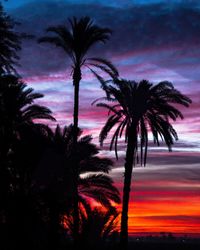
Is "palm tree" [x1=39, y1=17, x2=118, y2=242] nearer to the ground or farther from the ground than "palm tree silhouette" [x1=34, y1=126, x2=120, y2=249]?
farther from the ground

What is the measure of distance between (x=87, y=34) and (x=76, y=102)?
13.2ft

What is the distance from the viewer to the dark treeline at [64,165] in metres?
37.9

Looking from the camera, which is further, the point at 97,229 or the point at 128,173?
the point at 128,173

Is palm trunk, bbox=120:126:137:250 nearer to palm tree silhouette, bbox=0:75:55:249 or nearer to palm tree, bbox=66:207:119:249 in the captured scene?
palm tree, bbox=66:207:119:249

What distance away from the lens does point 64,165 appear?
41188mm

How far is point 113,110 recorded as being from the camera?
1629 inches

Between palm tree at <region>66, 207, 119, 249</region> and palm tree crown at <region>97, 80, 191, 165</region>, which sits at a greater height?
palm tree crown at <region>97, 80, 191, 165</region>

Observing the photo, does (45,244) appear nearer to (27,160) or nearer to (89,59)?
(27,160)

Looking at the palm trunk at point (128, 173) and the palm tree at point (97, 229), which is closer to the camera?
the palm tree at point (97, 229)

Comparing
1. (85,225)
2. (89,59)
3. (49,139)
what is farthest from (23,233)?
(89,59)

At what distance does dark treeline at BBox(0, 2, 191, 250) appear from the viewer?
37.9m

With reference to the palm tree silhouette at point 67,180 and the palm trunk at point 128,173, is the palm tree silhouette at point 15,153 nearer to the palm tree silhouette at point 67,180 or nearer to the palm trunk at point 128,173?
the palm tree silhouette at point 67,180

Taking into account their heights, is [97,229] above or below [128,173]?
below

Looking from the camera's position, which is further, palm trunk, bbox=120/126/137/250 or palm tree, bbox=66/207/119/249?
palm trunk, bbox=120/126/137/250
